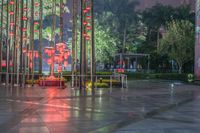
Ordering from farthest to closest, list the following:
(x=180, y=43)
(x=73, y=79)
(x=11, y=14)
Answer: (x=180, y=43) < (x=11, y=14) < (x=73, y=79)

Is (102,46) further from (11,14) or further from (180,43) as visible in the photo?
(11,14)

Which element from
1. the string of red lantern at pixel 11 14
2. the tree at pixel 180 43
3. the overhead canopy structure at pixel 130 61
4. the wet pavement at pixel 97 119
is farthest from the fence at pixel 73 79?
the overhead canopy structure at pixel 130 61

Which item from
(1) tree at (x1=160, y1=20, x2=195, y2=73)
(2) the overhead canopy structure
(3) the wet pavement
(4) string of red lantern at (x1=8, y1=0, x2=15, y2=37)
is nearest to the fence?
(4) string of red lantern at (x1=8, y1=0, x2=15, y2=37)

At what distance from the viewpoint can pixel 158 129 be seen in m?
10.7

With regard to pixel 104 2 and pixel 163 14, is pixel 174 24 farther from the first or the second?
pixel 104 2

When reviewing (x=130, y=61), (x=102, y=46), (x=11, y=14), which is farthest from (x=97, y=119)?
(x=130, y=61)

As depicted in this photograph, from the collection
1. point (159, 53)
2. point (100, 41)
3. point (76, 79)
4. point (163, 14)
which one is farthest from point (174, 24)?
point (76, 79)

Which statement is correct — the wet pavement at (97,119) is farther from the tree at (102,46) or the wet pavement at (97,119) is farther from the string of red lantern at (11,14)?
the tree at (102,46)

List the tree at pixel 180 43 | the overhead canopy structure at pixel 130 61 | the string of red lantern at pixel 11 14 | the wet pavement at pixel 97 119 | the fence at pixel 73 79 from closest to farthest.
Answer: the wet pavement at pixel 97 119 → the fence at pixel 73 79 → the string of red lantern at pixel 11 14 → the tree at pixel 180 43 → the overhead canopy structure at pixel 130 61

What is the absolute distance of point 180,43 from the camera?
57.9 metres

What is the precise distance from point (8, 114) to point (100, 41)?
46804 millimetres

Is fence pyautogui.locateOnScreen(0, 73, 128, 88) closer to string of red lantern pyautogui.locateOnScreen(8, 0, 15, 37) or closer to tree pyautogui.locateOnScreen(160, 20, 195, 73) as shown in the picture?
string of red lantern pyautogui.locateOnScreen(8, 0, 15, 37)

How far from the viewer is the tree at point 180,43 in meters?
57.5

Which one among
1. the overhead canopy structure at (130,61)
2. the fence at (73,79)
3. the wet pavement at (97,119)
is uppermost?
the overhead canopy structure at (130,61)
